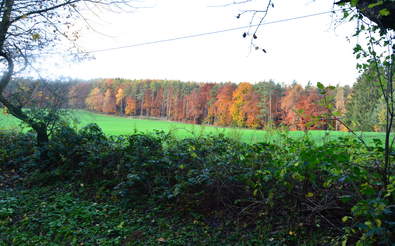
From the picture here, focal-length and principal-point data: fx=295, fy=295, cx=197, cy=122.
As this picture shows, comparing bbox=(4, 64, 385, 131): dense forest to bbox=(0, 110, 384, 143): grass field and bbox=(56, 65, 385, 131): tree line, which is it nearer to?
bbox=(56, 65, 385, 131): tree line

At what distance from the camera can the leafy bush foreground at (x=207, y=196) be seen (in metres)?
2.56

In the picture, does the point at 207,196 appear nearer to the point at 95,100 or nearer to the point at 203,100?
the point at 203,100

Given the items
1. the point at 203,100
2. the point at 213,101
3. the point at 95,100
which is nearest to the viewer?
the point at 95,100

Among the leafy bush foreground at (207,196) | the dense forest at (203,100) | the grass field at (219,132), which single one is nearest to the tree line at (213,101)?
the dense forest at (203,100)

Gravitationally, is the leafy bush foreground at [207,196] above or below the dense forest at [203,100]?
below

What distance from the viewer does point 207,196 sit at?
12.2 ft

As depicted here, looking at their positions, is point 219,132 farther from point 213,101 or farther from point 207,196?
point 213,101

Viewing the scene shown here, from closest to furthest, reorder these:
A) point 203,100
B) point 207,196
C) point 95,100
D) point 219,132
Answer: point 207,196 < point 219,132 < point 95,100 < point 203,100

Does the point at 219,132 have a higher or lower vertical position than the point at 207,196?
higher

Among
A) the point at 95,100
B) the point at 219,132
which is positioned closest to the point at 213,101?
the point at 219,132

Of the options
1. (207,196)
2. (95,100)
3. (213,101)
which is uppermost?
(213,101)

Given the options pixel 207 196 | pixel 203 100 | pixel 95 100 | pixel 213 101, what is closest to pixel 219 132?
pixel 207 196

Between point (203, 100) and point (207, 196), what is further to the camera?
point (203, 100)

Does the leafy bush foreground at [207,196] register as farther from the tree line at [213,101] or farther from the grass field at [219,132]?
the tree line at [213,101]
